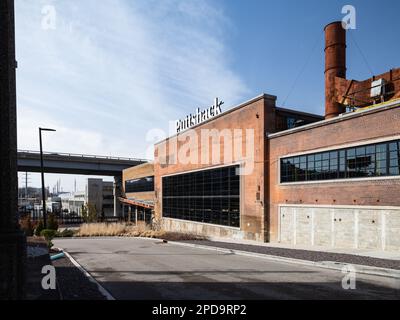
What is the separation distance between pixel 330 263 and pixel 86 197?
262 feet

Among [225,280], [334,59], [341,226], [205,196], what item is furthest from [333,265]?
[205,196]

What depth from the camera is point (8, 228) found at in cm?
771

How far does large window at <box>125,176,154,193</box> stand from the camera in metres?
56.0

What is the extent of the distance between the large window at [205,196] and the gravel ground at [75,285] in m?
18.0

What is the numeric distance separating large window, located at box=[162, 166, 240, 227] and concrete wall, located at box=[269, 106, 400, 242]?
17.1ft

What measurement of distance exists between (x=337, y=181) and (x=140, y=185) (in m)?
44.6

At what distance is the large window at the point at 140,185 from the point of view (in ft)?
184

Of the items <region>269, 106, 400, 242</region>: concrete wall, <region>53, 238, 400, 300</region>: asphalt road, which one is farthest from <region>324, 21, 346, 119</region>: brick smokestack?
<region>53, 238, 400, 300</region>: asphalt road

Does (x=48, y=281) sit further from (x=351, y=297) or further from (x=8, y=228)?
(x=351, y=297)

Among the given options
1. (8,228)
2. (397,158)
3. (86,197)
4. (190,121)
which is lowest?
(86,197)

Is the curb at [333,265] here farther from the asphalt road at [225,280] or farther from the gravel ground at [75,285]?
the gravel ground at [75,285]
